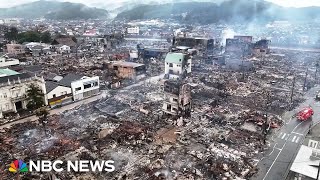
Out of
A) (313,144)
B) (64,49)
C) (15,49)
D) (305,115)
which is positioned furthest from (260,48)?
(15,49)

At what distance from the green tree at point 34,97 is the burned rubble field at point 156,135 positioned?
2694 mm

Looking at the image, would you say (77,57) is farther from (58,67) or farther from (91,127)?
(91,127)

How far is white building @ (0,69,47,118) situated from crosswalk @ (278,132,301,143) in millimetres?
24435

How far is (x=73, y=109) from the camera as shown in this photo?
28.3 m

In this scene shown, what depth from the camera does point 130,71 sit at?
40.1 meters

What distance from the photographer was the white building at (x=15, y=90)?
84.5 ft

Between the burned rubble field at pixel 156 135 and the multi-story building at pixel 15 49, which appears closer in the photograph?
the burned rubble field at pixel 156 135

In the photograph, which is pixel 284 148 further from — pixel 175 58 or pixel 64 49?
pixel 64 49

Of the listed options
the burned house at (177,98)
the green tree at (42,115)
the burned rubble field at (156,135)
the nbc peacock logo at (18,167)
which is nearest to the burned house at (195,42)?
the burned rubble field at (156,135)

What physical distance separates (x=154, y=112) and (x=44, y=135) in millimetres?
10871

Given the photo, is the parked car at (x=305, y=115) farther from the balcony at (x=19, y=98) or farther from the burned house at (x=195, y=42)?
the burned house at (x=195, y=42)

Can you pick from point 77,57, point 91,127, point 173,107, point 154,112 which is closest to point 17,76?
point 91,127

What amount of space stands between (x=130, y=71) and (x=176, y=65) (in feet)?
24.5

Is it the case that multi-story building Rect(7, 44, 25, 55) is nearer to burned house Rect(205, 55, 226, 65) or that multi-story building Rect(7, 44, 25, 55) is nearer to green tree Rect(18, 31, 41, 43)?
green tree Rect(18, 31, 41, 43)
